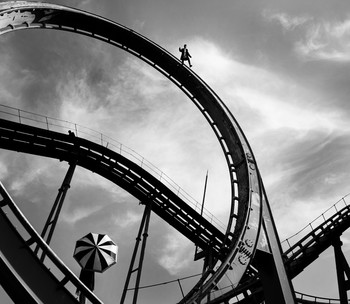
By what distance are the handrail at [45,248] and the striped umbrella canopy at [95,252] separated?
0.25m

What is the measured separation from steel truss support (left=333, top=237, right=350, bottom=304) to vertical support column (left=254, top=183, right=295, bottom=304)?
390 cm

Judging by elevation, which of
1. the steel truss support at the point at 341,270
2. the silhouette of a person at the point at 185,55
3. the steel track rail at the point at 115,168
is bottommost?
the steel truss support at the point at 341,270

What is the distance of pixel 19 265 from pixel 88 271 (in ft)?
3.11

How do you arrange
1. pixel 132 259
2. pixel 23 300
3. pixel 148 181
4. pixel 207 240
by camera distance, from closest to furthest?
pixel 23 300 < pixel 132 259 < pixel 148 181 < pixel 207 240

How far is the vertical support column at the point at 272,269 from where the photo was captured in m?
8.23

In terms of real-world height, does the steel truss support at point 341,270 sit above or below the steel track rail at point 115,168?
below

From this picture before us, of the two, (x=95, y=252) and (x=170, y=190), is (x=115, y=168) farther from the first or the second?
(x=95, y=252)

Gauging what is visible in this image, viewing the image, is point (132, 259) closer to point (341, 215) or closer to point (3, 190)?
point (3, 190)

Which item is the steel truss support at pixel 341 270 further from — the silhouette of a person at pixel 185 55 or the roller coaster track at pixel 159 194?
the silhouette of a person at pixel 185 55

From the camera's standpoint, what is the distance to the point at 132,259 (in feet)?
37.5

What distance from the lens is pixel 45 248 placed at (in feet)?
16.0

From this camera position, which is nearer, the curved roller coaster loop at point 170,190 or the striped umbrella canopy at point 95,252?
the striped umbrella canopy at point 95,252

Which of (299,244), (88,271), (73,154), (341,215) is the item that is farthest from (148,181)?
(88,271)

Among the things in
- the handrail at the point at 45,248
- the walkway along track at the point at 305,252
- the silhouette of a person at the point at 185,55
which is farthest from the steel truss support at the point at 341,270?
the handrail at the point at 45,248
